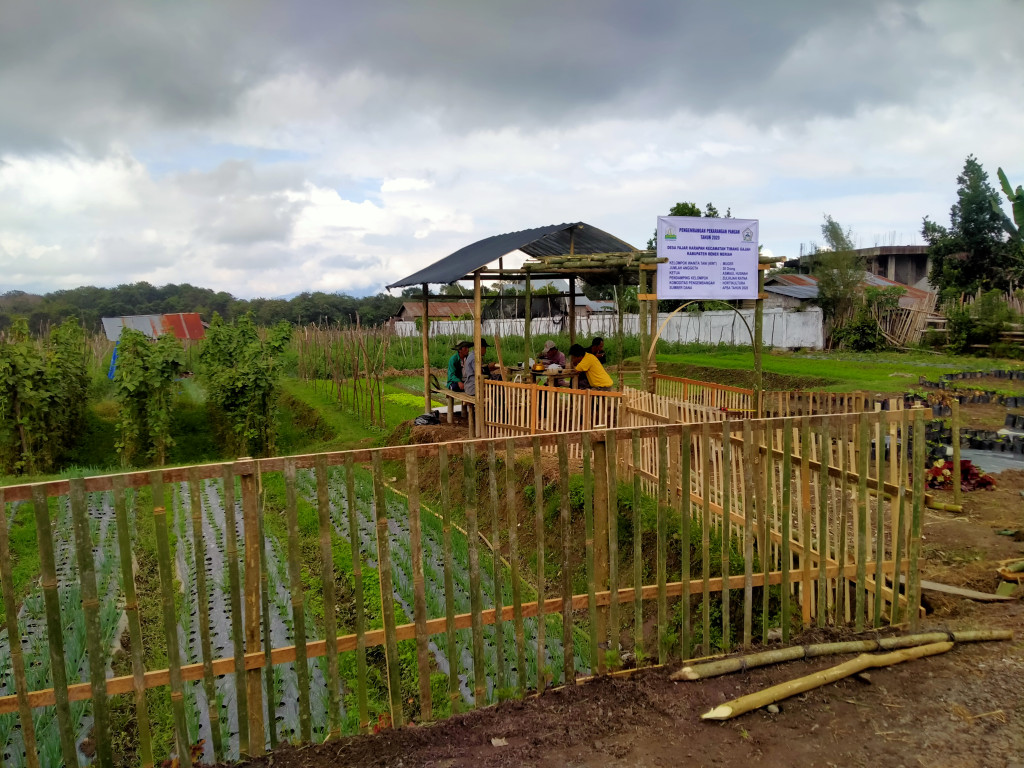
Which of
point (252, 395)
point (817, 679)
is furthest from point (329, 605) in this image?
point (252, 395)

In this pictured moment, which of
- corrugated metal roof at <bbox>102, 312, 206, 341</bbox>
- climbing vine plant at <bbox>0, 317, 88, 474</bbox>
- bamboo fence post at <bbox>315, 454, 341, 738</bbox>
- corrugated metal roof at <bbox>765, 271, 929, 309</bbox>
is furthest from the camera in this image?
corrugated metal roof at <bbox>102, 312, 206, 341</bbox>

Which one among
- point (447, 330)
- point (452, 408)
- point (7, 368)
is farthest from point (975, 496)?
point (447, 330)

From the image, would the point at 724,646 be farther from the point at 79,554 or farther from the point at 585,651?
the point at 79,554

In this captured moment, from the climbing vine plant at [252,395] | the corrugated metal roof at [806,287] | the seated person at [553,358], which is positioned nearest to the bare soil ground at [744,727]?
the seated person at [553,358]

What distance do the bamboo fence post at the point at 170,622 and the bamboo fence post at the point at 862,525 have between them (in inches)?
154

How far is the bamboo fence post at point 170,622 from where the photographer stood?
309 cm

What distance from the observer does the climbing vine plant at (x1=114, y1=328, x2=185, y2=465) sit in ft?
41.9

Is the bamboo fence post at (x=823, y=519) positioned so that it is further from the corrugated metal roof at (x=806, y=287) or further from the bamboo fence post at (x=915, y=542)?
the corrugated metal roof at (x=806, y=287)

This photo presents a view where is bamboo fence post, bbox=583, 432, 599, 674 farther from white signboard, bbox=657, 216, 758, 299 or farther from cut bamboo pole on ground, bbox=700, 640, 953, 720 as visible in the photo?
white signboard, bbox=657, 216, 758, 299

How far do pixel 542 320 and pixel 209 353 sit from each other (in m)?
21.8

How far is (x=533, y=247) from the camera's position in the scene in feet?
40.3

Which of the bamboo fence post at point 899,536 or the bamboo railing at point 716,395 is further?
the bamboo railing at point 716,395

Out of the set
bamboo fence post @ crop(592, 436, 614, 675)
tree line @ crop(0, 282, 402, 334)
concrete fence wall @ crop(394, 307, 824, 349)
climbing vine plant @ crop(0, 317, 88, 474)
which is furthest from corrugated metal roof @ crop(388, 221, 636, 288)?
tree line @ crop(0, 282, 402, 334)

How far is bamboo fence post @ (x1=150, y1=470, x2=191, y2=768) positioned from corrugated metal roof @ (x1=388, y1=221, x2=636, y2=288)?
8.49 m
